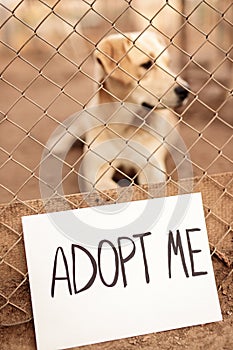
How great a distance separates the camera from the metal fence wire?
1.38m

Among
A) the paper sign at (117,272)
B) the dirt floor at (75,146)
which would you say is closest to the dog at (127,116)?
the dirt floor at (75,146)

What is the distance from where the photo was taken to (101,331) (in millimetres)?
1309

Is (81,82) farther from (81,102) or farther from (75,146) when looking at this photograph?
(75,146)

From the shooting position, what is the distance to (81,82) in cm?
389

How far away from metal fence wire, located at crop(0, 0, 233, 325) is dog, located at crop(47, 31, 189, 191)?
0.02 m

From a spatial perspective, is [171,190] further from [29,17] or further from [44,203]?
[29,17]

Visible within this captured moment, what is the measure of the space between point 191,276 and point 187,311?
0.25ft

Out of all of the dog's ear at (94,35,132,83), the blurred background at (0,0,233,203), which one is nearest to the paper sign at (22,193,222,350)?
the blurred background at (0,0,233,203)

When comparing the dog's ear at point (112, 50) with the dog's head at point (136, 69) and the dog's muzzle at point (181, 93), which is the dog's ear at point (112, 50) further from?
the dog's muzzle at point (181, 93)

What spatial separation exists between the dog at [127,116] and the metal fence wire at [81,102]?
0.8 inches

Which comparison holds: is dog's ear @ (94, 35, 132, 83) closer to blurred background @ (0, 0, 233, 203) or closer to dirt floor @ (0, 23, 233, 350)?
blurred background @ (0, 0, 233, 203)

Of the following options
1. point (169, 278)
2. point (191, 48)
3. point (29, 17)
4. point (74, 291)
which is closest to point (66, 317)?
point (74, 291)

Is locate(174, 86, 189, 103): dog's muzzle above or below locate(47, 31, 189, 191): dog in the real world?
above

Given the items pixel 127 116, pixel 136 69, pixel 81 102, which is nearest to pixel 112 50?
pixel 136 69
